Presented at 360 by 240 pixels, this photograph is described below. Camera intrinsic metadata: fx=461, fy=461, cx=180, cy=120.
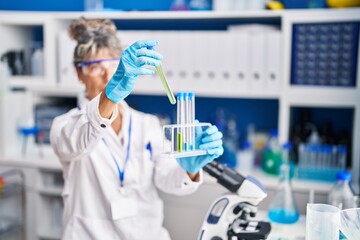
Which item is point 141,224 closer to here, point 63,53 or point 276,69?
point 276,69

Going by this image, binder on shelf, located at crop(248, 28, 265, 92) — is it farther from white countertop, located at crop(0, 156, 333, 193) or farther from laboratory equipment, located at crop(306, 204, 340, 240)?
laboratory equipment, located at crop(306, 204, 340, 240)

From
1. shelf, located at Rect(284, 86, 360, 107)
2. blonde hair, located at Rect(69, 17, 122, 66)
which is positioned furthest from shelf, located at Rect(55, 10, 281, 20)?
blonde hair, located at Rect(69, 17, 122, 66)

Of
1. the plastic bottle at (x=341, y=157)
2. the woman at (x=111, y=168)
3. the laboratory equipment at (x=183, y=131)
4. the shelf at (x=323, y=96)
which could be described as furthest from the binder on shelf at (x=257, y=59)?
the laboratory equipment at (x=183, y=131)

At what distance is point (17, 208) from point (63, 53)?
95 cm

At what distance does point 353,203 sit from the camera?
168 cm

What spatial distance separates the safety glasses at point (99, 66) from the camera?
1607 mm

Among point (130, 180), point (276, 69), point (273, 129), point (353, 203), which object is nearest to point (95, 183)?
point (130, 180)

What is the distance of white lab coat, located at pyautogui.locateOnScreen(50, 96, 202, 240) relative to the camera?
65.0 inches

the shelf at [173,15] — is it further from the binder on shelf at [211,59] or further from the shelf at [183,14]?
the binder on shelf at [211,59]

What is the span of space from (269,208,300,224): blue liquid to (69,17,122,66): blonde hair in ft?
2.75

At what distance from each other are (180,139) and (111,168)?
1.59 ft

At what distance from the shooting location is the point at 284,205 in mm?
1778

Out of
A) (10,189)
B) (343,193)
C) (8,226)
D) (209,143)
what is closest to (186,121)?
(209,143)

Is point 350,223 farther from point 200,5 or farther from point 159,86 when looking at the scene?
point 200,5
